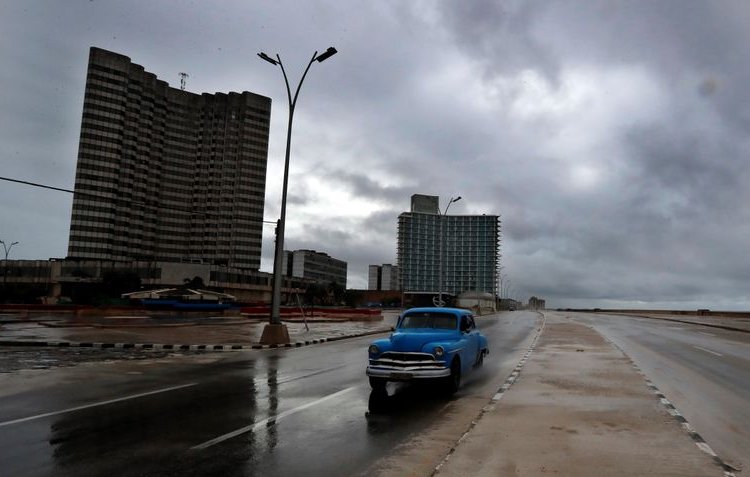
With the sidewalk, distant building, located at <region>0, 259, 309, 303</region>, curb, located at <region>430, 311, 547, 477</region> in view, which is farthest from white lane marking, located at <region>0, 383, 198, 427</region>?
distant building, located at <region>0, 259, 309, 303</region>

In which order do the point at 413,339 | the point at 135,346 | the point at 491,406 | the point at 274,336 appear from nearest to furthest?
the point at 491,406 → the point at 413,339 → the point at 135,346 → the point at 274,336

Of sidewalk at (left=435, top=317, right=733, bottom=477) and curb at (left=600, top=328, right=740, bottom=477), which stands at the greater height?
curb at (left=600, top=328, right=740, bottom=477)

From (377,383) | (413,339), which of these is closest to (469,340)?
(413,339)

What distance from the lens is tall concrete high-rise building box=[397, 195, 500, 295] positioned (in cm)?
9512

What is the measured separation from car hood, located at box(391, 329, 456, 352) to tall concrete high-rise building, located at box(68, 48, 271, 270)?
457 ft

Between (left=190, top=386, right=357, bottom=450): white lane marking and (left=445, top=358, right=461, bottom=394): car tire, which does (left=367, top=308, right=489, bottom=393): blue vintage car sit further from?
(left=190, top=386, right=357, bottom=450): white lane marking

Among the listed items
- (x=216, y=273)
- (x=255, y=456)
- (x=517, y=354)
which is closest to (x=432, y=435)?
(x=255, y=456)

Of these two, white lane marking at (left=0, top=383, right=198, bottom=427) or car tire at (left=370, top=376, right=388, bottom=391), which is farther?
car tire at (left=370, top=376, right=388, bottom=391)

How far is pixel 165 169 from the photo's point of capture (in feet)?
506

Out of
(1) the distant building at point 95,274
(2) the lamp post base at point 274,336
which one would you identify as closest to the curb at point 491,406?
(2) the lamp post base at point 274,336

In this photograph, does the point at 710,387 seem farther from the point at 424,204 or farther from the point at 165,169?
the point at 165,169

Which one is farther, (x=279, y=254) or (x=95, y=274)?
(x=95, y=274)

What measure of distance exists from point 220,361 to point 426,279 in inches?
3708

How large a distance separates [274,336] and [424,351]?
42.1ft
